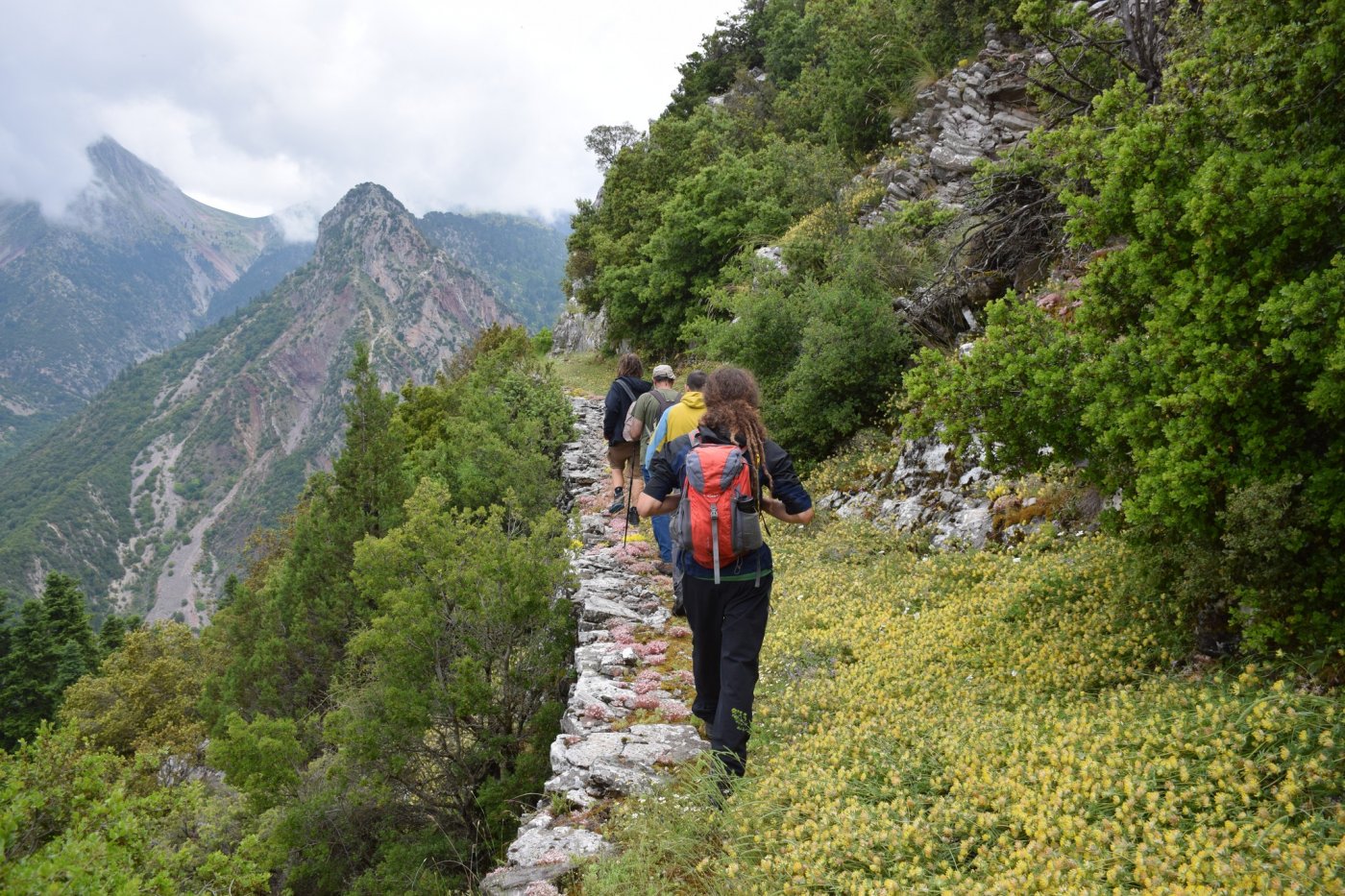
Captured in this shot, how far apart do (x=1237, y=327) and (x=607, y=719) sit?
512 cm

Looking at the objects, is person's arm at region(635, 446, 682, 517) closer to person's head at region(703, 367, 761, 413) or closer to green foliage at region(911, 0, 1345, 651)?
person's head at region(703, 367, 761, 413)

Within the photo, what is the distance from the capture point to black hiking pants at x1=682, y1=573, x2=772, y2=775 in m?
4.12

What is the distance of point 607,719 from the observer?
6.10 metres

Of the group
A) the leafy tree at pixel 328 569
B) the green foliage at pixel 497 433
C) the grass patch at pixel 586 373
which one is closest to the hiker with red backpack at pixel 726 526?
the green foliage at pixel 497 433

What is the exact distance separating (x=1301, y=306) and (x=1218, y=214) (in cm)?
73

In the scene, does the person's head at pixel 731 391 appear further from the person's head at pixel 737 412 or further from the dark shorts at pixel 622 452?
the dark shorts at pixel 622 452

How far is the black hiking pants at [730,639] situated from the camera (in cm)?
412

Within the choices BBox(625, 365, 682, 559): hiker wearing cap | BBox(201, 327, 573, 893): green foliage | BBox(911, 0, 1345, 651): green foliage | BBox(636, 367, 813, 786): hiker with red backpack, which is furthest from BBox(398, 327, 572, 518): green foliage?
BBox(911, 0, 1345, 651): green foliage

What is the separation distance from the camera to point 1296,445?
3805 millimetres

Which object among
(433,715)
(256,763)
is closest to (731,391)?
(433,715)

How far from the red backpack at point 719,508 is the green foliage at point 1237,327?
216 cm

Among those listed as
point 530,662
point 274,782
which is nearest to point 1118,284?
point 530,662

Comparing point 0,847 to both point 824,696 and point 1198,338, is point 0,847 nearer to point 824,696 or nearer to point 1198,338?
point 824,696

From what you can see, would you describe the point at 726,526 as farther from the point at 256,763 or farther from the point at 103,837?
the point at 256,763
